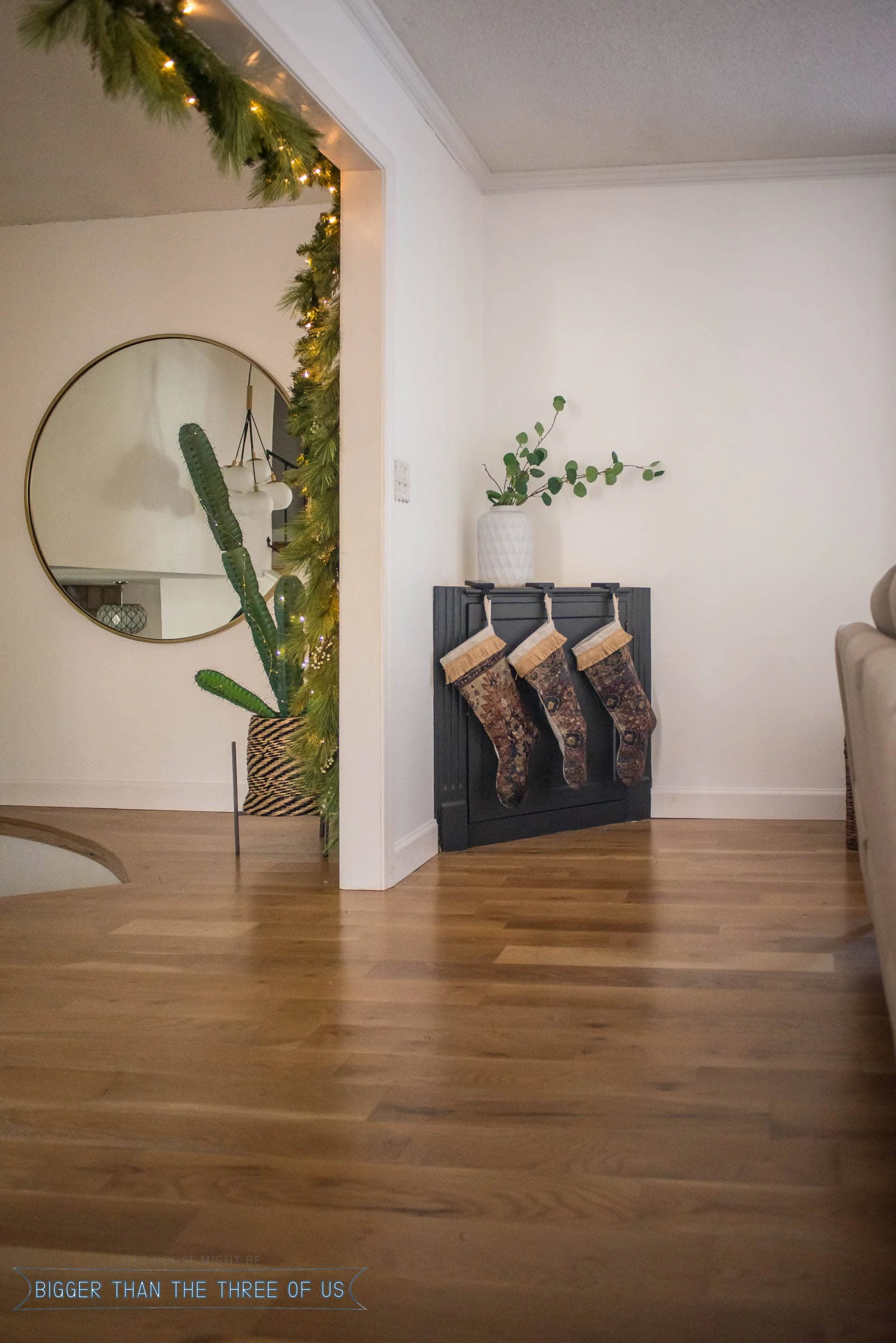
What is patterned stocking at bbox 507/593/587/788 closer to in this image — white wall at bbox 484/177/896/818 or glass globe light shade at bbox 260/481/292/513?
white wall at bbox 484/177/896/818

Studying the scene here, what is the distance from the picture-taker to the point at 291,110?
2840mm

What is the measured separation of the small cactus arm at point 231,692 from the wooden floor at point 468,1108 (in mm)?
820

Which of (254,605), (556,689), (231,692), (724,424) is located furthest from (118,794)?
(724,424)

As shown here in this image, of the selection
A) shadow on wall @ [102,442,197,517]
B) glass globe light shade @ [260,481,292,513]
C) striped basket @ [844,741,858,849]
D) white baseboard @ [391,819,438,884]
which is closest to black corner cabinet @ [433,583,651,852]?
white baseboard @ [391,819,438,884]

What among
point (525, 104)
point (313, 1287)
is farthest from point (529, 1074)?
point (525, 104)

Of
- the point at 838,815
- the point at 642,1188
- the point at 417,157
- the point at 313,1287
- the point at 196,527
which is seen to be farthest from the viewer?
the point at 196,527

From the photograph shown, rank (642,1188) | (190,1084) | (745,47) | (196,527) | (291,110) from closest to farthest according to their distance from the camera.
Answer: (642,1188) < (190,1084) < (291,110) < (745,47) < (196,527)

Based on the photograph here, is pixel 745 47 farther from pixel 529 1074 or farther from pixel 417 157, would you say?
pixel 529 1074

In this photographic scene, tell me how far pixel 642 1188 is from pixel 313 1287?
453 millimetres

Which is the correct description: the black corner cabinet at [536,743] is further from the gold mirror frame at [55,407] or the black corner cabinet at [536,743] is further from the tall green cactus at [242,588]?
the gold mirror frame at [55,407]

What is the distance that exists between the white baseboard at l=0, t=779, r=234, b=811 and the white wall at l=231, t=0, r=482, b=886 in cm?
133

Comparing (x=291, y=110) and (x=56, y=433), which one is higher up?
(x=291, y=110)

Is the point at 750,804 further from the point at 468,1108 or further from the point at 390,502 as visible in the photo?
the point at 468,1108

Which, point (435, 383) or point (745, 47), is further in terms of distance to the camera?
point (435, 383)
